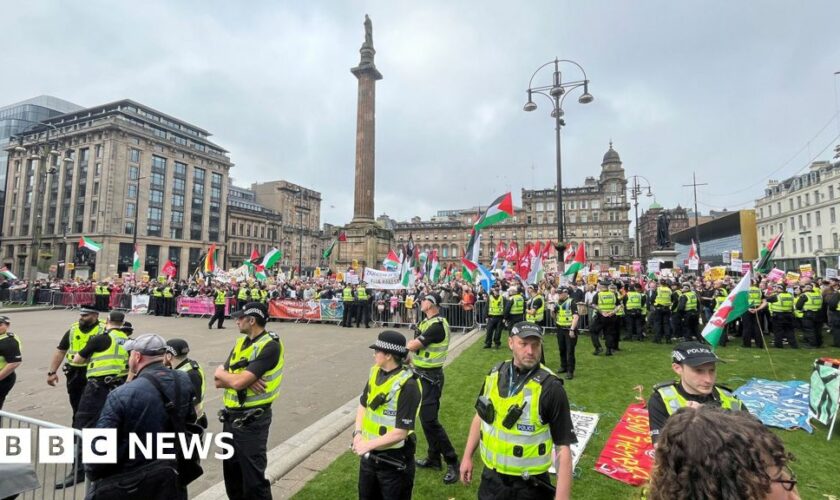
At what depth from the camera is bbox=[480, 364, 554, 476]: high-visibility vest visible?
2770mm

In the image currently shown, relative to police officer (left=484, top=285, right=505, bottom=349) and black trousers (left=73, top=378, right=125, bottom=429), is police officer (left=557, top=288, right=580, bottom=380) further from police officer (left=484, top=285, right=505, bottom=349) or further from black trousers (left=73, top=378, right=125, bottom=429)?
black trousers (left=73, top=378, right=125, bottom=429)

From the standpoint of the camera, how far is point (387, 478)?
10.5 ft

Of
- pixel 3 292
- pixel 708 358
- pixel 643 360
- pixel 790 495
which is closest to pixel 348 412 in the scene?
pixel 708 358

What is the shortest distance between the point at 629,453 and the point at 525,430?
Answer: 3.14m

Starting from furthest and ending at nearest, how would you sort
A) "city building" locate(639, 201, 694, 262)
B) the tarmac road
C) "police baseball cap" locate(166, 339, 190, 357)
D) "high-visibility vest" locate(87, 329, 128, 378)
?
"city building" locate(639, 201, 694, 262), the tarmac road, "high-visibility vest" locate(87, 329, 128, 378), "police baseball cap" locate(166, 339, 190, 357)

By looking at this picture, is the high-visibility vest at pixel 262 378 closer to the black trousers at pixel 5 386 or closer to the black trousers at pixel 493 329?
the black trousers at pixel 5 386

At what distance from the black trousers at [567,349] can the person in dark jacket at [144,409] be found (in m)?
7.57

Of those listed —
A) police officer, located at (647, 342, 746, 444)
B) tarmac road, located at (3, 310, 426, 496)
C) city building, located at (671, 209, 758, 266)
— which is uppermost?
city building, located at (671, 209, 758, 266)

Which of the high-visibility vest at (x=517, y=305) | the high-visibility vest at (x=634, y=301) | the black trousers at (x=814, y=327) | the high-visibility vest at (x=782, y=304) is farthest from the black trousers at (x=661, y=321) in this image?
the high-visibility vest at (x=517, y=305)

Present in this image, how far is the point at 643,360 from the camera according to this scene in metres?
10.1

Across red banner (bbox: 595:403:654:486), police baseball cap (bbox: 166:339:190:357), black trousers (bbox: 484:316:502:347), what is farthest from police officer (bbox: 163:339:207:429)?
black trousers (bbox: 484:316:502:347)

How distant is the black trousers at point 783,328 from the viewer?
11.4m

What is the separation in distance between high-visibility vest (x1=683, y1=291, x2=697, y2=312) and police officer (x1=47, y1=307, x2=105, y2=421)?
14313mm

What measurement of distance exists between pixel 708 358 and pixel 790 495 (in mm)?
1833
